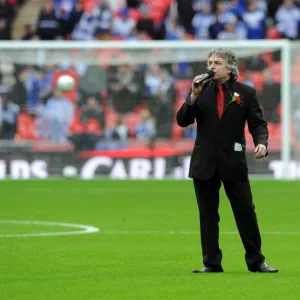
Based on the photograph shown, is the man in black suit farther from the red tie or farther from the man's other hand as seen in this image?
the man's other hand

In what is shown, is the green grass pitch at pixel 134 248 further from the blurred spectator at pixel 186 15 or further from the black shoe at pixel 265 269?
the blurred spectator at pixel 186 15

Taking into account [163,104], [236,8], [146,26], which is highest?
[236,8]

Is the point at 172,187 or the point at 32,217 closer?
the point at 32,217

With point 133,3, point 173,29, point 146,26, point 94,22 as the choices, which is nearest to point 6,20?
point 94,22

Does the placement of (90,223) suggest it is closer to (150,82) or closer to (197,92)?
(197,92)

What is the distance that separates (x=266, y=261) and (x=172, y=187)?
12942mm

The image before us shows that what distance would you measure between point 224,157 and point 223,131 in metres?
0.22

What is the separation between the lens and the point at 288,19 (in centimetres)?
3275

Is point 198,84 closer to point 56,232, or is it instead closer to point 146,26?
point 56,232

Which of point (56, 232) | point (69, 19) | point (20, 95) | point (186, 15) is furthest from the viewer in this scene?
point (69, 19)

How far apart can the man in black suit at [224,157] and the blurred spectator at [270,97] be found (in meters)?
17.0

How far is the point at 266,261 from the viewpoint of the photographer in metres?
11.8

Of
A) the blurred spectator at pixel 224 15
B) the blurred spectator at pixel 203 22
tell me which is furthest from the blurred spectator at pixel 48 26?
the blurred spectator at pixel 224 15

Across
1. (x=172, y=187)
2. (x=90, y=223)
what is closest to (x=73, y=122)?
(x=172, y=187)
